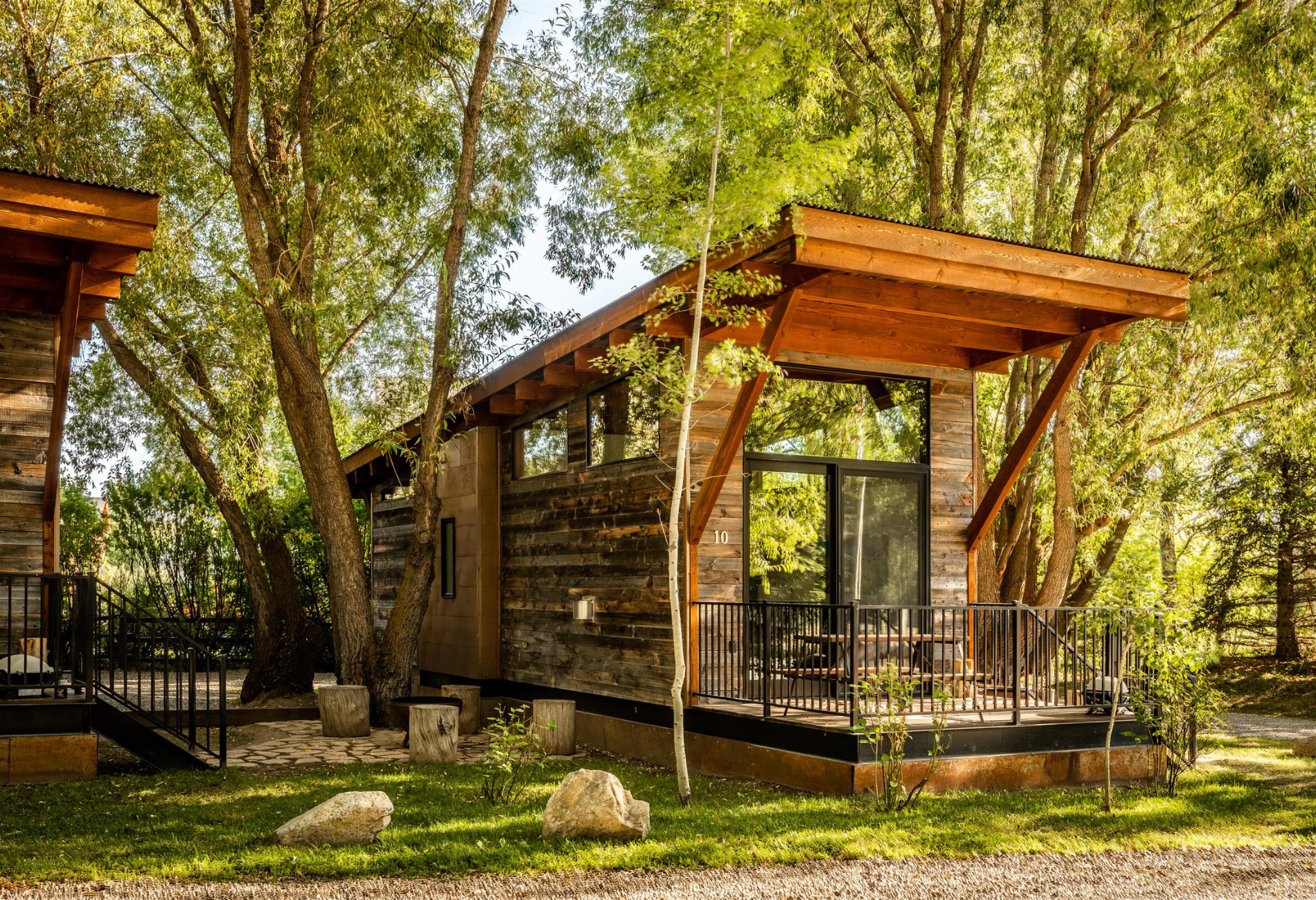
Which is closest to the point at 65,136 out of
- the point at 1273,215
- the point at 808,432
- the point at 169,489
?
the point at 169,489

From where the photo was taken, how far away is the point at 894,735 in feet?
22.1

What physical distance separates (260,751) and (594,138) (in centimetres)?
763

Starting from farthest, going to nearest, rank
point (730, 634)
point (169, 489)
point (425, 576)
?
1. point (169, 489)
2. point (425, 576)
3. point (730, 634)

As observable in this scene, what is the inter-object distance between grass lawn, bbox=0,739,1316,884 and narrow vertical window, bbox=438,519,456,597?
4810mm

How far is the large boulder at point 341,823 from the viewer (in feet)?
18.2

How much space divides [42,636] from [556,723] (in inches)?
166

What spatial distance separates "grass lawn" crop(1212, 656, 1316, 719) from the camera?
15.0 m

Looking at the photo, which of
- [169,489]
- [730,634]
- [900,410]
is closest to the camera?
[730,634]

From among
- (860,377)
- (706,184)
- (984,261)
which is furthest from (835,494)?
(706,184)

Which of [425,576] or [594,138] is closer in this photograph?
[425,576]

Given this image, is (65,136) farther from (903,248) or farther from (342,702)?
(903,248)

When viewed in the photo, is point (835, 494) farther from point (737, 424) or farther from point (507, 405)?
point (507, 405)

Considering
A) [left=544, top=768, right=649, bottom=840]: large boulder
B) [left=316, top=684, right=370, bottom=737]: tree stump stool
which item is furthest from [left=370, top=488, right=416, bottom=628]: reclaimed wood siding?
[left=544, top=768, right=649, bottom=840]: large boulder

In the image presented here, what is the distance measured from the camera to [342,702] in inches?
402
